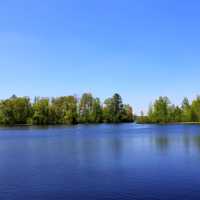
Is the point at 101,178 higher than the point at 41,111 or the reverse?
the reverse

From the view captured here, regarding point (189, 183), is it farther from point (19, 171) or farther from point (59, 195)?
point (19, 171)

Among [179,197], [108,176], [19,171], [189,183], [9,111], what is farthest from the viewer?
[9,111]

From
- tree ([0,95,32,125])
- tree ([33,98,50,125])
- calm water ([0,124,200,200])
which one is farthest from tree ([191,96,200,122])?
calm water ([0,124,200,200])

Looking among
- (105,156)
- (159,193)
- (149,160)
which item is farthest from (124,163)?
(159,193)

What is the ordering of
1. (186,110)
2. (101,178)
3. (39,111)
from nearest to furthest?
(101,178) < (39,111) < (186,110)

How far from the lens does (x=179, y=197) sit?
21.8m

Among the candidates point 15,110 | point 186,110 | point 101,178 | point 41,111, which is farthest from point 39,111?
point 101,178

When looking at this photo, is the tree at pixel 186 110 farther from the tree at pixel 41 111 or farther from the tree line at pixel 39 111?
the tree at pixel 41 111

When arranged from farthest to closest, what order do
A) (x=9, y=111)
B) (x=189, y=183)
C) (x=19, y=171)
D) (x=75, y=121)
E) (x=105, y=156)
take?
(x=75, y=121) < (x=9, y=111) < (x=105, y=156) < (x=19, y=171) < (x=189, y=183)

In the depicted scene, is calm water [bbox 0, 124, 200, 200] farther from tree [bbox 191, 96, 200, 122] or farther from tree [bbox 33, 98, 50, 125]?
tree [bbox 191, 96, 200, 122]

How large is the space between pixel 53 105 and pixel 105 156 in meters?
148

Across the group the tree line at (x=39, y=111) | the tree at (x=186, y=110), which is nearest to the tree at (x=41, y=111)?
the tree line at (x=39, y=111)

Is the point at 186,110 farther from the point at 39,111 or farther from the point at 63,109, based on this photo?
the point at 39,111

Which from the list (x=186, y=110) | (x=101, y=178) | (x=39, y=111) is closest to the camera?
(x=101, y=178)
